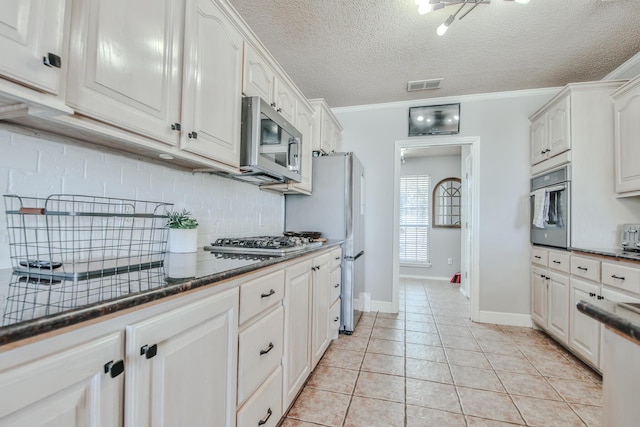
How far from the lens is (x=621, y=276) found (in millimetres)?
1888

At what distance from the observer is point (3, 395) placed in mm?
473

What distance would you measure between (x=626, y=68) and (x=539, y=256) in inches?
70.9

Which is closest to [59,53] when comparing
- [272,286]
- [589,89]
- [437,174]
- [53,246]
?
[53,246]

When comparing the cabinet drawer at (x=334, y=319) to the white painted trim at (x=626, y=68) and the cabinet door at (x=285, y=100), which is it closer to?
the cabinet door at (x=285, y=100)

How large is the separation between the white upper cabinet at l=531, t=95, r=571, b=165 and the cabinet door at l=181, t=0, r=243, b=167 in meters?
2.71

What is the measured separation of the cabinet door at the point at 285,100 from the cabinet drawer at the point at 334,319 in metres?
1.59

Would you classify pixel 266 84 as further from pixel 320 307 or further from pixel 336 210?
pixel 320 307

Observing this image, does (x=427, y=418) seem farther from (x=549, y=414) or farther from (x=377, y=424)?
(x=549, y=414)

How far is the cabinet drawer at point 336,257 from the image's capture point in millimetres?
2454

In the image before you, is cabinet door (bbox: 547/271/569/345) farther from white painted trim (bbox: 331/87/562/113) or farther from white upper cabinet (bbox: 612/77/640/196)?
white painted trim (bbox: 331/87/562/113)

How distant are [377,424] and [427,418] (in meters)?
0.29

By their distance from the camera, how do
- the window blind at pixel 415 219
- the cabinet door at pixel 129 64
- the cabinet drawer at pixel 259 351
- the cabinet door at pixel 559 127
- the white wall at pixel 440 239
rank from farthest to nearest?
the window blind at pixel 415 219, the white wall at pixel 440 239, the cabinet door at pixel 559 127, the cabinet drawer at pixel 259 351, the cabinet door at pixel 129 64

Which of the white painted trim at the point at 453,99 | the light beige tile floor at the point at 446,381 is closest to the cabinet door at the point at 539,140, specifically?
the white painted trim at the point at 453,99

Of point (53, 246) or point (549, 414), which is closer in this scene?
point (53, 246)
